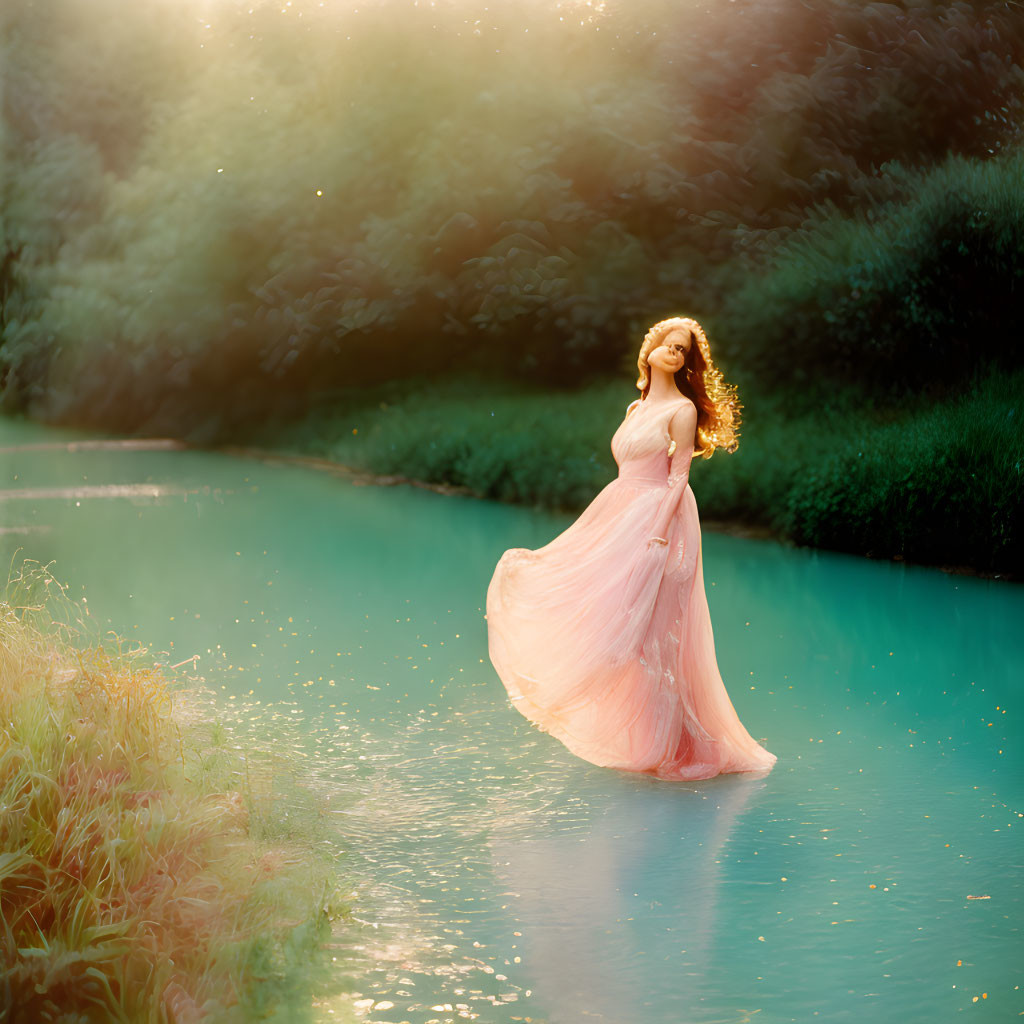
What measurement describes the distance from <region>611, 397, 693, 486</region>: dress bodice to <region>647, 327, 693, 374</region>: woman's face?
198 mm

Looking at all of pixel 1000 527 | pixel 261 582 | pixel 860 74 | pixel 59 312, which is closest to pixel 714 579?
pixel 1000 527

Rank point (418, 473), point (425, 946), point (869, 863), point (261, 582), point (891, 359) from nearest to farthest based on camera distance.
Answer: point (425, 946), point (869, 863), point (261, 582), point (891, 359), point (418, 473)

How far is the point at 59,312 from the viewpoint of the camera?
33281 millimetres

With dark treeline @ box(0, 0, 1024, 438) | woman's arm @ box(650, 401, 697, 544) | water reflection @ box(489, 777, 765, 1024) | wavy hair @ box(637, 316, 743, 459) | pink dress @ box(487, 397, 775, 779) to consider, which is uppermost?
dark treeline @ box(0, 0, 1024, 438)

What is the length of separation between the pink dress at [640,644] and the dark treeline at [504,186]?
40.6 ft

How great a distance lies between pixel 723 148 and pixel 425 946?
21874 millimetres

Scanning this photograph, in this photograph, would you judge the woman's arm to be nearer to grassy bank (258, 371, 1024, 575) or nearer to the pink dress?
the pink dress

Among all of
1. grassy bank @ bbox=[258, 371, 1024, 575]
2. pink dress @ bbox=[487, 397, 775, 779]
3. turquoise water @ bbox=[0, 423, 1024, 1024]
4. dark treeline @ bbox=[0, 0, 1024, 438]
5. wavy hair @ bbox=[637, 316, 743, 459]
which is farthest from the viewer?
dark treeline @ bbox=[0, 0, 1024, 438]

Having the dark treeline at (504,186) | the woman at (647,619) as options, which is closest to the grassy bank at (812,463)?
the dark treeline at (504,186)

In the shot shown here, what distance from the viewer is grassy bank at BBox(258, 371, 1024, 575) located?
50.1 feet

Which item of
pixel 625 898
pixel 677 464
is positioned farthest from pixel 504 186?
pixel 625 898

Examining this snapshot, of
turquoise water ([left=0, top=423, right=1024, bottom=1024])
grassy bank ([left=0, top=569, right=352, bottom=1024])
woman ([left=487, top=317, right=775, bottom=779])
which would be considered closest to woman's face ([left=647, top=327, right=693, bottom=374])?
woman ([left=487, top=317, right=775, bottom=779])

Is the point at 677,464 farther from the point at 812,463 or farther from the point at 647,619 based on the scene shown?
the point at 812,463

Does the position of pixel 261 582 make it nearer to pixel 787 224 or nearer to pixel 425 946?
pixel 425 946
